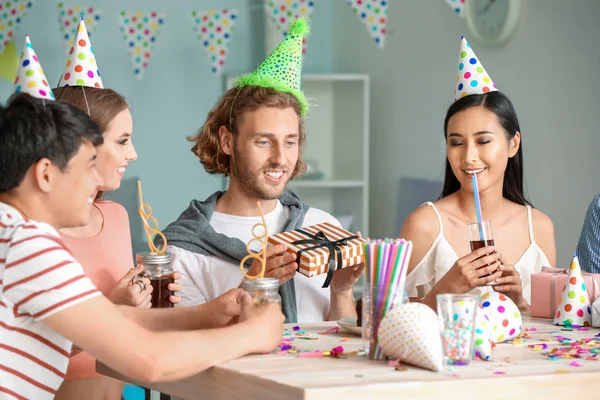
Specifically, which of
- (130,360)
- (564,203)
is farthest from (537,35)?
(130,360)

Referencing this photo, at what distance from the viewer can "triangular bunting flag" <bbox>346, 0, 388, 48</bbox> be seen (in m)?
4.14

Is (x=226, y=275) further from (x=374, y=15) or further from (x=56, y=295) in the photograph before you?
(x=374, y=15)

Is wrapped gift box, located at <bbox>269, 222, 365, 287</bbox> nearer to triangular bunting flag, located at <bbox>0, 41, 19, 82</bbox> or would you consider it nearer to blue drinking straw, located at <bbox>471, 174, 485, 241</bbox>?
blue drinking straw, located at <bbox>471, 174, 485, 241</bbox>

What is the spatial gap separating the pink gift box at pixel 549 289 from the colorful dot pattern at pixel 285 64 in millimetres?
912

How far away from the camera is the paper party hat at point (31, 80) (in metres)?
1.76

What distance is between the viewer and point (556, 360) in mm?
1539

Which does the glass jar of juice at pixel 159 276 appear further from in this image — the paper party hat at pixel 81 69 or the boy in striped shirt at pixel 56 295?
the paper party hat at pixel 81 69

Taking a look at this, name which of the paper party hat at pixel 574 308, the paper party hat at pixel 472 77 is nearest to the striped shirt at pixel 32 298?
the paper party hat at pixel 574 308

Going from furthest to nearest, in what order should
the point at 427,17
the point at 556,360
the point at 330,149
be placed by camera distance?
1. the point at 330,149
2. the point at 427,17
3. the point at 556,360

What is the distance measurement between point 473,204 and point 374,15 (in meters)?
1.89

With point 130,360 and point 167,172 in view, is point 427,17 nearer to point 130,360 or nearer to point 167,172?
point 167,172

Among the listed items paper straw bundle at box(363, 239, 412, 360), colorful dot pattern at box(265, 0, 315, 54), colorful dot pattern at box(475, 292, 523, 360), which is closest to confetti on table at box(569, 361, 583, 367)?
colorful dot pattern at box(475, 292, 523, 360)

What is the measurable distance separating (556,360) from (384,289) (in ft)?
1.09

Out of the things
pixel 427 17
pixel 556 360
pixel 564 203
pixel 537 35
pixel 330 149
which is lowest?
pixel 556 360
